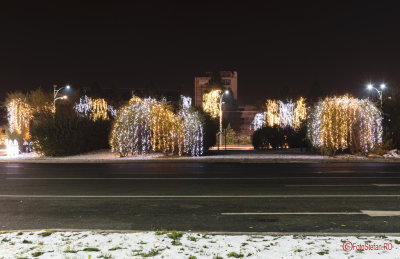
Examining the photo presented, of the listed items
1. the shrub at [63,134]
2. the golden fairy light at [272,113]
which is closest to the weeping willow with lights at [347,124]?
the shrub at [63,134]

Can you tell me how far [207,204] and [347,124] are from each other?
20.5 m

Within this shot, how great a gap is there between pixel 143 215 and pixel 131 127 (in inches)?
818

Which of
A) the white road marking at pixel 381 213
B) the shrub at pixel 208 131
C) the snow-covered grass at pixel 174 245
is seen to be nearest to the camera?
the snow-covered grass at pixel 174 245

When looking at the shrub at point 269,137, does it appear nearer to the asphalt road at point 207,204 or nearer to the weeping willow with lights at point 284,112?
the weeping willow with lights at point 284,112

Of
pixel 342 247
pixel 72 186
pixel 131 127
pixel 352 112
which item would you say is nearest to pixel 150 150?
pixel 131 127

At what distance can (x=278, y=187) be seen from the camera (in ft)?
42.2

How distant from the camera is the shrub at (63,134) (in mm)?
30234

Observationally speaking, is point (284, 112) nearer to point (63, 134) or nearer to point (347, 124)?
point (347, 124)

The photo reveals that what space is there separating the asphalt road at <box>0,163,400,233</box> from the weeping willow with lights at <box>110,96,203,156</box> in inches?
543

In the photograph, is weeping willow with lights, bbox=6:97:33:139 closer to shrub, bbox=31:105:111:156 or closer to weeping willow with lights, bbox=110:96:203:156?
shrub, bbox=31:105:111:156

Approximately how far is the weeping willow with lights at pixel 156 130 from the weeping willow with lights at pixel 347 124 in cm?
834

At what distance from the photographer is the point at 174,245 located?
5.86 meters

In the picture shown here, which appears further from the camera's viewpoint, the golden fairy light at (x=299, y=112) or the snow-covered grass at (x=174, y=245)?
the golden fairy light at (x=299, y=112)

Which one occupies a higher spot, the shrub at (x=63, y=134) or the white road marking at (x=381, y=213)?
the shrub at (x=63, y=134)
